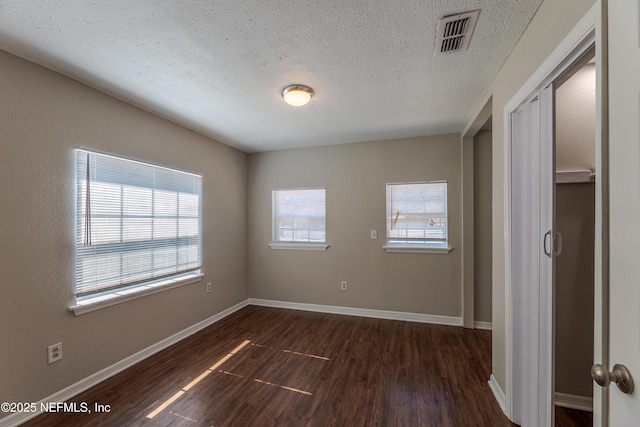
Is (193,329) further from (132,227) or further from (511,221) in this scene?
(511,221)

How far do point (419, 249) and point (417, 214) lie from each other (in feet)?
1.56

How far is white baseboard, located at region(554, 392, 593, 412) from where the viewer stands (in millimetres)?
1781

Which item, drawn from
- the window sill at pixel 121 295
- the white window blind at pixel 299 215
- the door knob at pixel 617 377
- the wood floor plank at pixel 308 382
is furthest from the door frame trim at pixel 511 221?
the window sill at pixel 121 295

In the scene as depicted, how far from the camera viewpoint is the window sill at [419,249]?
3.32 meters

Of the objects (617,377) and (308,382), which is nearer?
(617,377)

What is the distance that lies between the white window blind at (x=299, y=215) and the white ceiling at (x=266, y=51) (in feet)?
4.83

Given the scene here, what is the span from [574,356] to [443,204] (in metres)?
1.95

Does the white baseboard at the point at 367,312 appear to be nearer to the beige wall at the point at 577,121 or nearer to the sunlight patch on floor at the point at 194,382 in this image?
the sunlight patch on floor at the point at 194,382

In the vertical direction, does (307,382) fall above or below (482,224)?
below

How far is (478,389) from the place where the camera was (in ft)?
6.71

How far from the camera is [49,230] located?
1.86 m

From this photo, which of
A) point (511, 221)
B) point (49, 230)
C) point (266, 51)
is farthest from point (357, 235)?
point (49, 230)

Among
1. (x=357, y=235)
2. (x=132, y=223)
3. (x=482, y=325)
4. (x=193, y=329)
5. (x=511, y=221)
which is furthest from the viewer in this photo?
(x=357, y=235)

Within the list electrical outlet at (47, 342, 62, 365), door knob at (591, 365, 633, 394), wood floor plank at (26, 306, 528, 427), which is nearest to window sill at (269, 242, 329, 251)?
wood floor plank at (26, 306, 528, 427)
